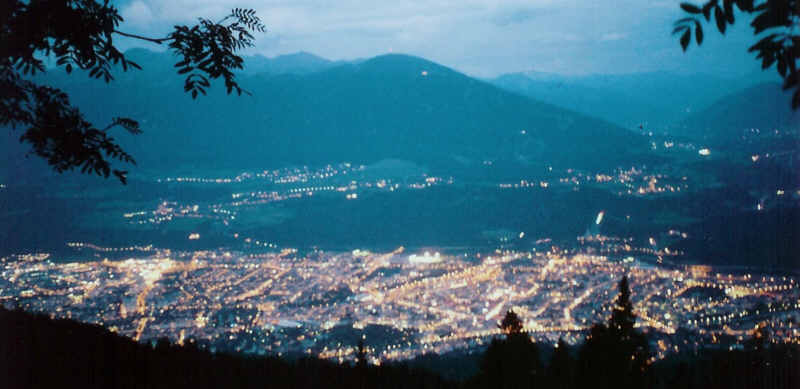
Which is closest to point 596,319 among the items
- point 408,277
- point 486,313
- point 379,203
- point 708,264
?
point 486,313

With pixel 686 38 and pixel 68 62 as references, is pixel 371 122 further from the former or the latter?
pixel 686 38

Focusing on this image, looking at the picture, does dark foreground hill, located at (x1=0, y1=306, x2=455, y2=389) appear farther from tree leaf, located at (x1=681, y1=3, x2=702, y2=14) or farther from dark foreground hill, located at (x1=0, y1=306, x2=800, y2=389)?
tree leaf, located at (x1=681, y1=3, x2=702, y2=14)

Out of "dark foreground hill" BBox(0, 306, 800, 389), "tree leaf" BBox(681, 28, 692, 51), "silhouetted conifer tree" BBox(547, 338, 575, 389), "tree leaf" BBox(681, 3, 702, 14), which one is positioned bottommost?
"silhouetted conifer tree" BBox(547, 338, 575, 389)

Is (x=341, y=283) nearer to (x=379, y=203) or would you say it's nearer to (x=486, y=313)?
(x=486, y=313)

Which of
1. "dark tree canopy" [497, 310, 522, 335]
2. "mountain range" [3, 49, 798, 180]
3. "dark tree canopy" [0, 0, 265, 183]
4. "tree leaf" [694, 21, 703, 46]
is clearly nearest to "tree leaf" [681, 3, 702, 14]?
"tree leaf" [694, 21, 703, 46]

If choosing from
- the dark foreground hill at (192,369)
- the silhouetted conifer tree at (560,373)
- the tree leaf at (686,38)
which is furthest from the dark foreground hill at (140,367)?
the tree leaf at (686,38)

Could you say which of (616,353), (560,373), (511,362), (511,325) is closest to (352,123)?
(511,325)

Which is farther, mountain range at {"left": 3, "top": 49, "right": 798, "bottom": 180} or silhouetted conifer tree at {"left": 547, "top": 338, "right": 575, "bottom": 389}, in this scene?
mountain range at {"left": 3, "top": 49, "right": 798, "bottom": 180}
